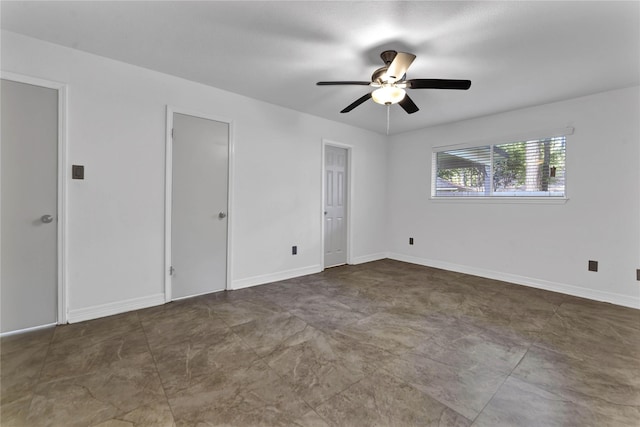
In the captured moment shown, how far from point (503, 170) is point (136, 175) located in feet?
15.2

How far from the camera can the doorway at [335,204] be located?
14.7ft

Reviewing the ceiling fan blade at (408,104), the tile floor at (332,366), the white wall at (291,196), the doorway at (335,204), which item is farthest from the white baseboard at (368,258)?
the ceiling fan blade at (408,104)

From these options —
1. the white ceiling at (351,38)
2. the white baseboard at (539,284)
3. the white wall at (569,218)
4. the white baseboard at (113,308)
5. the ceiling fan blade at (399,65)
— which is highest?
the white ceiling at (351,38)

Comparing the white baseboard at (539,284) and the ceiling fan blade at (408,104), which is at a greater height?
the ceiling fan blade at (408,104)

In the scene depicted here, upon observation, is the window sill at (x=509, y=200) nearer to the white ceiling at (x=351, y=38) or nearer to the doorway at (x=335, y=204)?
the white ceiling at (x=351, y=38)

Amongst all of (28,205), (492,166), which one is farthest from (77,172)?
(492,166)

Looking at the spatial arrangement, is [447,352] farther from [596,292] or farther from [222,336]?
[596,292]

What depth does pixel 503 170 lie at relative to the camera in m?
3.98

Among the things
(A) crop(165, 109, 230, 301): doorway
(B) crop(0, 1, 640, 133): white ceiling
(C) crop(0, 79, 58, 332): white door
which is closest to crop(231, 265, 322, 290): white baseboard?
(A) crop(165, 109, 230, 301): doorway

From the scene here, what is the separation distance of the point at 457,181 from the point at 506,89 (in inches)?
64.5

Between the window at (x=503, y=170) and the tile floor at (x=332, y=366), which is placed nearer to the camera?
the tile floor at (x=332, y=366)

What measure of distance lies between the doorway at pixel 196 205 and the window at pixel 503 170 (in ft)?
11.4

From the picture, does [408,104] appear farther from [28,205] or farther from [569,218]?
[28,205]

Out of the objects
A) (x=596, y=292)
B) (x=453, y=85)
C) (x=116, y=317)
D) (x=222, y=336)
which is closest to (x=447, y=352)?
(x=222, y=336)
